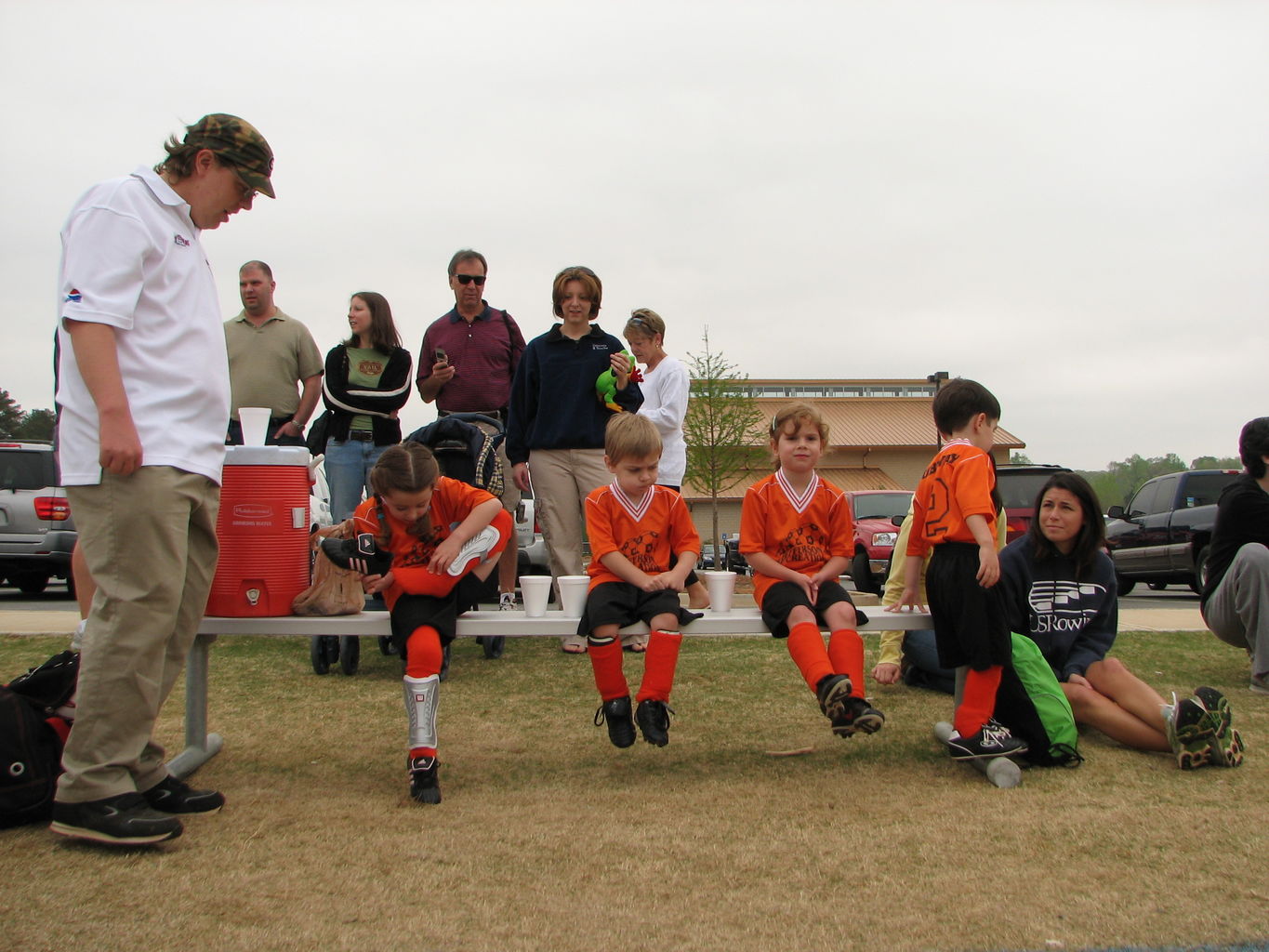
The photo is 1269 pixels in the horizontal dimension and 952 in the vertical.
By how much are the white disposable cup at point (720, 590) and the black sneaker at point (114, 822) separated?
1979 mm

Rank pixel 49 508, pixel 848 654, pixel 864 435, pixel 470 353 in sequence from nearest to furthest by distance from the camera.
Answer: pixel 848 654
pixel 470 353
pixel 49 508
pixel 864 435

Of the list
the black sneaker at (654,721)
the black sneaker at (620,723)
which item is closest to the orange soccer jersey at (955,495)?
the black sneaker at (654,721)

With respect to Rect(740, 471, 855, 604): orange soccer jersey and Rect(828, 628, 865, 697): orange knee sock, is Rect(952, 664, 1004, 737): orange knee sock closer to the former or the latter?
Rect(828, 628, 865, 697): orange knee sock

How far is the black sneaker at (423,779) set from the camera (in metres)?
3.24

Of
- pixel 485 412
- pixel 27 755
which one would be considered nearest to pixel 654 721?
pixel 27 755

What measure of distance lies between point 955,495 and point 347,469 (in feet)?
12.1

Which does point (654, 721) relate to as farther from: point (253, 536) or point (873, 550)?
point (873, 550)

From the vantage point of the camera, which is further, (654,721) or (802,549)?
(802,549)

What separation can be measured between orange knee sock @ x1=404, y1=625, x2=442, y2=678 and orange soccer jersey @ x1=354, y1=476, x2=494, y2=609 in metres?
0.17

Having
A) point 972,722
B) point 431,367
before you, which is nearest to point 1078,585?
point 972,722

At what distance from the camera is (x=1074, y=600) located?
4.02 m

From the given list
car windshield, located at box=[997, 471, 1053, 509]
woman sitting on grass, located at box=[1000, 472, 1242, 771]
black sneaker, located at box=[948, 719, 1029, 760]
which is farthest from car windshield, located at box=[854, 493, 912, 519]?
black sneaker, located at box=[948, 719, 1029, 760]

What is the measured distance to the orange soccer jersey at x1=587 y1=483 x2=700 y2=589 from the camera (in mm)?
3898

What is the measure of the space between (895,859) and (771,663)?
296 cm
